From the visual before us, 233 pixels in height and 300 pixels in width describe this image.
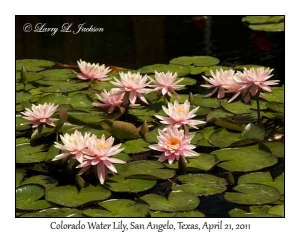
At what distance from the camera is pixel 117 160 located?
2.16 metres

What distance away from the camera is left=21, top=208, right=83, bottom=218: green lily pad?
2008mm

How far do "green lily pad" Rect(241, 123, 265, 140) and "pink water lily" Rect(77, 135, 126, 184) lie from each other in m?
0.57

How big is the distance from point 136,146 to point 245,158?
421 mm

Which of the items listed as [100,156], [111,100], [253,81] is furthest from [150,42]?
[100,156]

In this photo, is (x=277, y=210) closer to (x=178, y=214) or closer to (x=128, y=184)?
(x=178, y=214)

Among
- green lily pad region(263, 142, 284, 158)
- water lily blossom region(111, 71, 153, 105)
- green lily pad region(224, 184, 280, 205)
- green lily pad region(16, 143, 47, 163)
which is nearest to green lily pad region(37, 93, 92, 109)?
water lily blossom region(111, 71, 153, 105)

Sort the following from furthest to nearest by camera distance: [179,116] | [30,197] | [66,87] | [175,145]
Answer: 1. [66,87]
2. [179,116]
3. [175,145]
4. [30,197]

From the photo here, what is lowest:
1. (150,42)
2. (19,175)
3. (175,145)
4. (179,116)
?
(19,175)

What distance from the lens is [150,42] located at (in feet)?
12.9

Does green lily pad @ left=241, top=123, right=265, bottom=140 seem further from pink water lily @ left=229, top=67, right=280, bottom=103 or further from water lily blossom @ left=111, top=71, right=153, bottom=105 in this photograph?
water lily blossom @ left=111, top=71, right=153, bottom=105

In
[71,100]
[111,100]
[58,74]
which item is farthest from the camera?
[58,74]

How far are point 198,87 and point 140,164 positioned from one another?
35.7 inches

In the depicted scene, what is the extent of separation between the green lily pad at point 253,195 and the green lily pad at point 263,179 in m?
0.04
